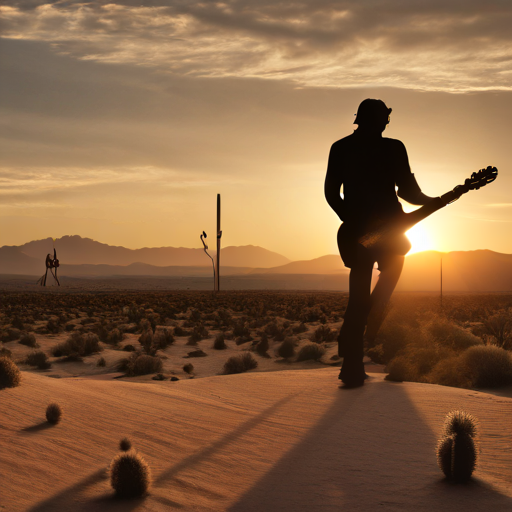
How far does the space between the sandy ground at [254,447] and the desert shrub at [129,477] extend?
82 millimetres

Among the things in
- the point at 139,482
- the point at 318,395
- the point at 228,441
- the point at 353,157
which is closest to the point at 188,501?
the point at 139,482

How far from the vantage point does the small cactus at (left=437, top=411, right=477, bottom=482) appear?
14.3ft

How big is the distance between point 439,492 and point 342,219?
13.7ft

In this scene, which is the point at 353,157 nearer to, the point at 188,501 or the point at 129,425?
the point at 129,425

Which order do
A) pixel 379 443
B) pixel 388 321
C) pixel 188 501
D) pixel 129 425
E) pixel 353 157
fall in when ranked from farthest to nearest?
pixel 388 321, pixel 353 157, pixel 129 425, pixel 379 443, pixel 188 501

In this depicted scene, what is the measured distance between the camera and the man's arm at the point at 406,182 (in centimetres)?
766

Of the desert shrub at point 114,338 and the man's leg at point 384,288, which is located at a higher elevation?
the man's leg at point 384,288

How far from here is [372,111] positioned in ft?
25.0

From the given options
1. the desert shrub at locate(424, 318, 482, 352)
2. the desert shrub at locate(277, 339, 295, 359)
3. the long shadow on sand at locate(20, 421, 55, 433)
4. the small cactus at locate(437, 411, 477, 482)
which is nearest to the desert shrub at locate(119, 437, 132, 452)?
→ the long shadow on sand at locate(20, 421, 55, 433)

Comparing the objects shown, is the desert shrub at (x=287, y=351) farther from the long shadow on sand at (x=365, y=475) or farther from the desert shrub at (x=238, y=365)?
the long shadow on sand at (x=365, y=475)

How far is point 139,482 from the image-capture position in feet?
14.0

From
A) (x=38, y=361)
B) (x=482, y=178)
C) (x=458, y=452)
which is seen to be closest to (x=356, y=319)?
(x=482, y=178)

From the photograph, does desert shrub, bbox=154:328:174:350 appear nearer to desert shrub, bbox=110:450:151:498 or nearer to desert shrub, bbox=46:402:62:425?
desert shrub, bbox=46:402:62:425

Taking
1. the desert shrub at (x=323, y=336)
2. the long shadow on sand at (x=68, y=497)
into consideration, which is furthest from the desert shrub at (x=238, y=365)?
the long shadow on sand at (x=68, y=497)
